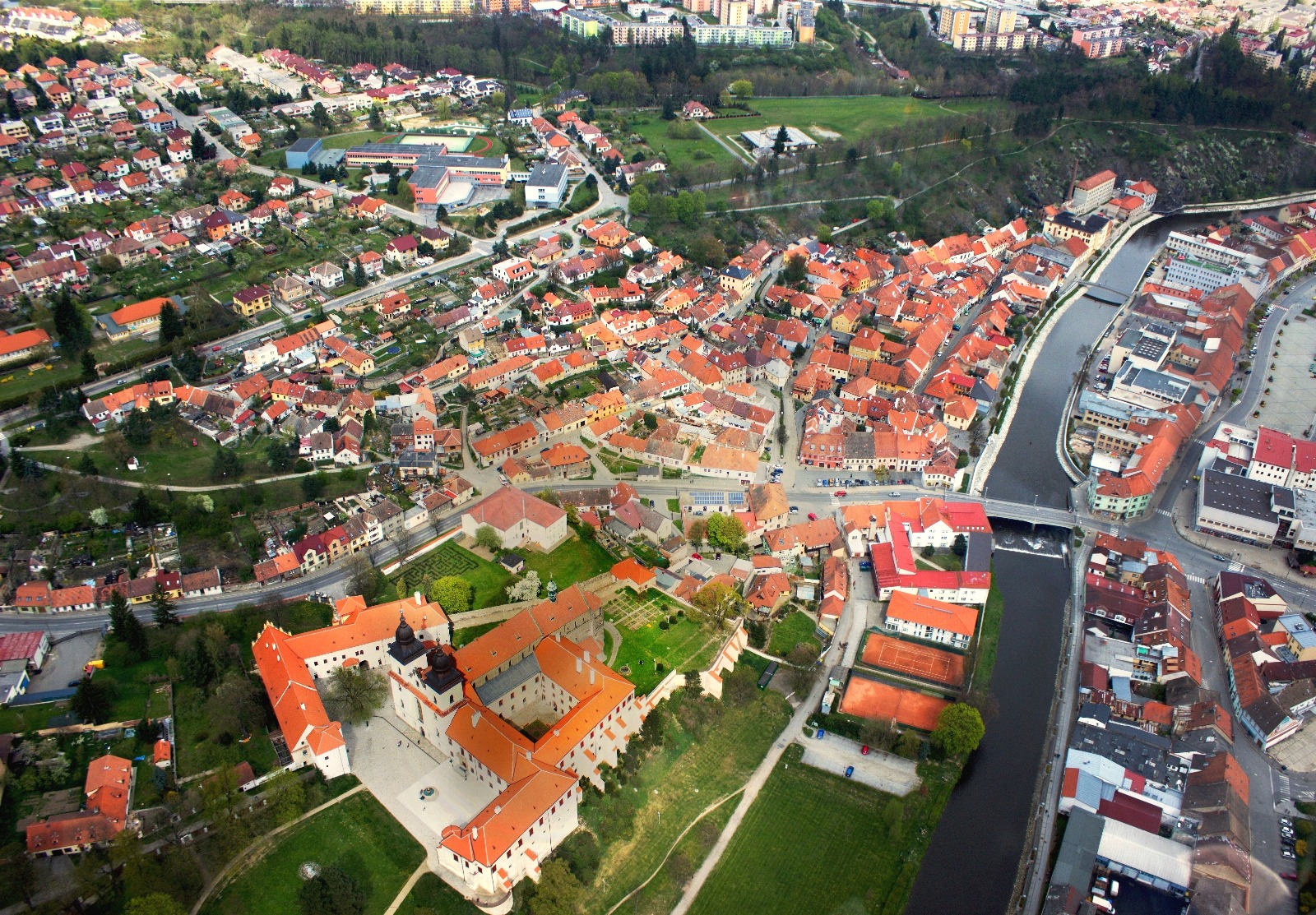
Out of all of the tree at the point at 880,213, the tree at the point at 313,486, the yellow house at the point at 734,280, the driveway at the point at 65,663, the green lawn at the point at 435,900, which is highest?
the tree at the point at 880,213

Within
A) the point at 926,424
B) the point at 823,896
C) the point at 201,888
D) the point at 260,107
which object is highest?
the point at 260,107

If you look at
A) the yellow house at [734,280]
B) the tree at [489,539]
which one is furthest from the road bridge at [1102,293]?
the tree at [489,539]

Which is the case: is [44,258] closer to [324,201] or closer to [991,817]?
[324,201]

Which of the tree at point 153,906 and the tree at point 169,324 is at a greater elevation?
the tree at point 169,324

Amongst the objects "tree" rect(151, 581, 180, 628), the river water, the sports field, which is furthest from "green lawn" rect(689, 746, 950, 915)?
the sports field

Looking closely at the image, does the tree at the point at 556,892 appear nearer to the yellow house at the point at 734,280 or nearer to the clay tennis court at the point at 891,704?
the clay tennis court at the point at 891,704

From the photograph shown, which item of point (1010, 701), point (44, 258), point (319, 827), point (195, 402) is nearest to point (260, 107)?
point (44, 258)

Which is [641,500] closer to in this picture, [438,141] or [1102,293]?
[1102,293]
